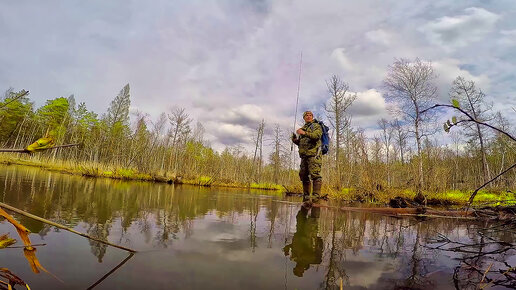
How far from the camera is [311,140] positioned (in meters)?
5.94

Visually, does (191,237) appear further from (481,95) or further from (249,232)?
(481,95)

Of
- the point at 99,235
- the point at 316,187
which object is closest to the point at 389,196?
the point at 316,187

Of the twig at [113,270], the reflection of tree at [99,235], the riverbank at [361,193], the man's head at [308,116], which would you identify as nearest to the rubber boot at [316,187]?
the man's head at [308,116]

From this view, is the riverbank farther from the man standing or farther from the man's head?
the man's head

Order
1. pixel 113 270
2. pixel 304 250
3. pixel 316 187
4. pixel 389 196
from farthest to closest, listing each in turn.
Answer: pixel 389 196 → pixel 316 187 → pixel 304 250 → pixel 113 270

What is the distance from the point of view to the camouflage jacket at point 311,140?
5758 millimetres

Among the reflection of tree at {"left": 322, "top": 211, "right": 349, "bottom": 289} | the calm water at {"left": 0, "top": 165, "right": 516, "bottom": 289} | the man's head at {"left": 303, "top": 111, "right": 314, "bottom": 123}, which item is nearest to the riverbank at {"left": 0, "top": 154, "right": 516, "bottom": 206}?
the calm water at {"left": 0, "top": 165, "right": 516, "bottom": 289}

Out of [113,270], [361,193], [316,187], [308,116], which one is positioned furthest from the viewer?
[361,193]

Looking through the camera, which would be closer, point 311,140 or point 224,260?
point 224,260

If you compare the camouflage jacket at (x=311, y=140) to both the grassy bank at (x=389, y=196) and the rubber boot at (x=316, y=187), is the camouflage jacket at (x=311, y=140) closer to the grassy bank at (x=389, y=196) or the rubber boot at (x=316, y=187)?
the rubber boot at (x=316, y=187)

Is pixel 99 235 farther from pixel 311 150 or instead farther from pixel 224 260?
pixel 311 150

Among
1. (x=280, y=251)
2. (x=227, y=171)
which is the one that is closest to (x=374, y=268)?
(x=280, y=251)

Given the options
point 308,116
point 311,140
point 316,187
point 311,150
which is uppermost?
point 308,116

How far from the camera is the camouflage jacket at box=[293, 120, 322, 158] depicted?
576cm
